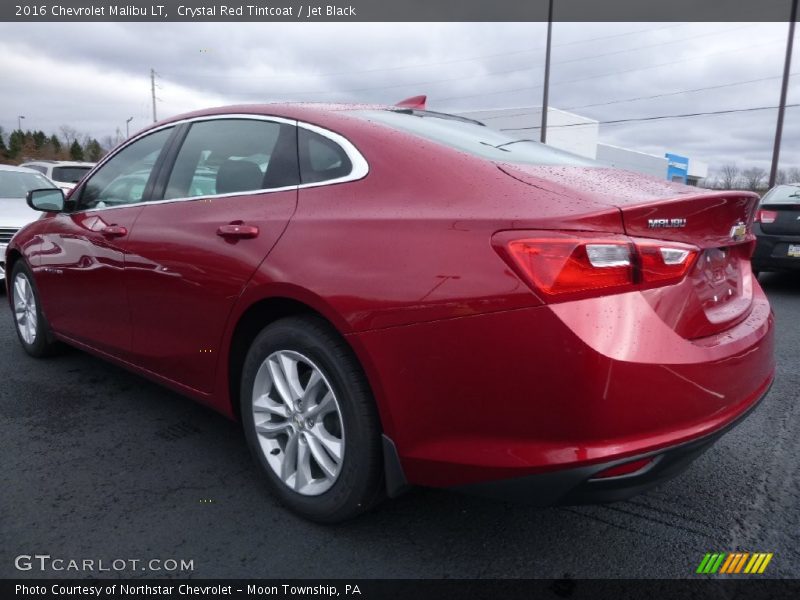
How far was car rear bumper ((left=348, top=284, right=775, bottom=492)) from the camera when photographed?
5.43 feet

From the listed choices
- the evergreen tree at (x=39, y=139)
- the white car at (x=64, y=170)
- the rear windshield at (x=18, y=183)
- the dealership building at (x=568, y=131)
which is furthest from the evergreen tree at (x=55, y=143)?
the rear windshield at (x=18, y=183)

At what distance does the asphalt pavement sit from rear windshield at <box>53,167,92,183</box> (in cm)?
1231

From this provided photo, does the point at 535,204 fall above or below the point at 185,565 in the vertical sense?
above

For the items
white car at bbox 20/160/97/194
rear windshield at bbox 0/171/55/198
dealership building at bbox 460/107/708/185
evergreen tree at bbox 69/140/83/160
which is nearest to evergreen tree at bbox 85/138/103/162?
evergreen tree at bbox 69/140/83/160

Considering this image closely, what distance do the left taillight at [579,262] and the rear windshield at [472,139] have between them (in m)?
0.56

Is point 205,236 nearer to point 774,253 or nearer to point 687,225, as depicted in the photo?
point 687,225

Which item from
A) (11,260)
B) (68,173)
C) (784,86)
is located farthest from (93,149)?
(11,260)

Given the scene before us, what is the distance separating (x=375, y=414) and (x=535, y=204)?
2.74ft

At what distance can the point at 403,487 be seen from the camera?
80.0 inches

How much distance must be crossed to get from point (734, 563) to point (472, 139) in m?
1.78

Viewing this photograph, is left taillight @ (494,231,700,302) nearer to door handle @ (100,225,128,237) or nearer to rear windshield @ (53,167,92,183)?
door handle @ (100,225,128,237)

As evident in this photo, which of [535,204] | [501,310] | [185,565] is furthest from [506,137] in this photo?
[185,565]

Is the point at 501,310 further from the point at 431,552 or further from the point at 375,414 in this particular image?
the point at 431,552

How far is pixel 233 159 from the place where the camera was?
2.73 metres
